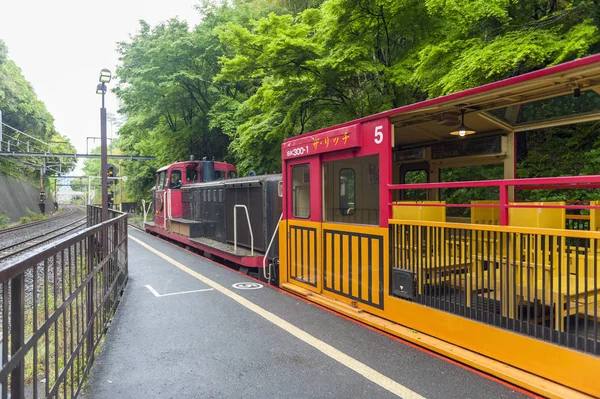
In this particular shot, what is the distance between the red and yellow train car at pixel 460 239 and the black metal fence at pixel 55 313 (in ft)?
9.67

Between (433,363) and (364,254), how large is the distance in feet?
5.24

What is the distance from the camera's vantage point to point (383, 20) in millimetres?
9852

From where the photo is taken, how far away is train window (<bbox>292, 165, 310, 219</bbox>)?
6.22 metres

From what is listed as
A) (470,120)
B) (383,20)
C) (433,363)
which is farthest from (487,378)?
(383,20)

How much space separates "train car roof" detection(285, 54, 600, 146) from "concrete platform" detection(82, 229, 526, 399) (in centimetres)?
261

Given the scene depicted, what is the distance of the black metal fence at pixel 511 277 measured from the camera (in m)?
3.16

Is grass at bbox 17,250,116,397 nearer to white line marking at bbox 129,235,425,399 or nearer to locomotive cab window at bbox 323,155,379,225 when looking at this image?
white line marking at bbox 129,235,425,399

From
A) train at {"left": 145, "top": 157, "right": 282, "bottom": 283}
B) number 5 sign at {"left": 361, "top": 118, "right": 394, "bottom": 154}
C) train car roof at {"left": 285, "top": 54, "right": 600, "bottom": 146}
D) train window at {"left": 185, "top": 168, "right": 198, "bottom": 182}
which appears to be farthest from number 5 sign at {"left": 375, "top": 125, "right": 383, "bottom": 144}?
train window at {"left": 185, "top": 168, "right": 198, "bottom": 182}

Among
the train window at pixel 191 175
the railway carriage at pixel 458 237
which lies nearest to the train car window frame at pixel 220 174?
the train window at pixel 191 175

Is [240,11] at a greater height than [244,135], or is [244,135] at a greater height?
[240,11]

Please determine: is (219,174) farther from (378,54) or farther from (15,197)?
(15,197)

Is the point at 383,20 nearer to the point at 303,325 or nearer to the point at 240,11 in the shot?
the point at 303,325

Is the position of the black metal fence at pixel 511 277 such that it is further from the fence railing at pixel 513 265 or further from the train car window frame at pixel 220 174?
the train car window frame at pixel 220 174

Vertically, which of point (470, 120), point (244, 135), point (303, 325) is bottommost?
point (303, 325)
